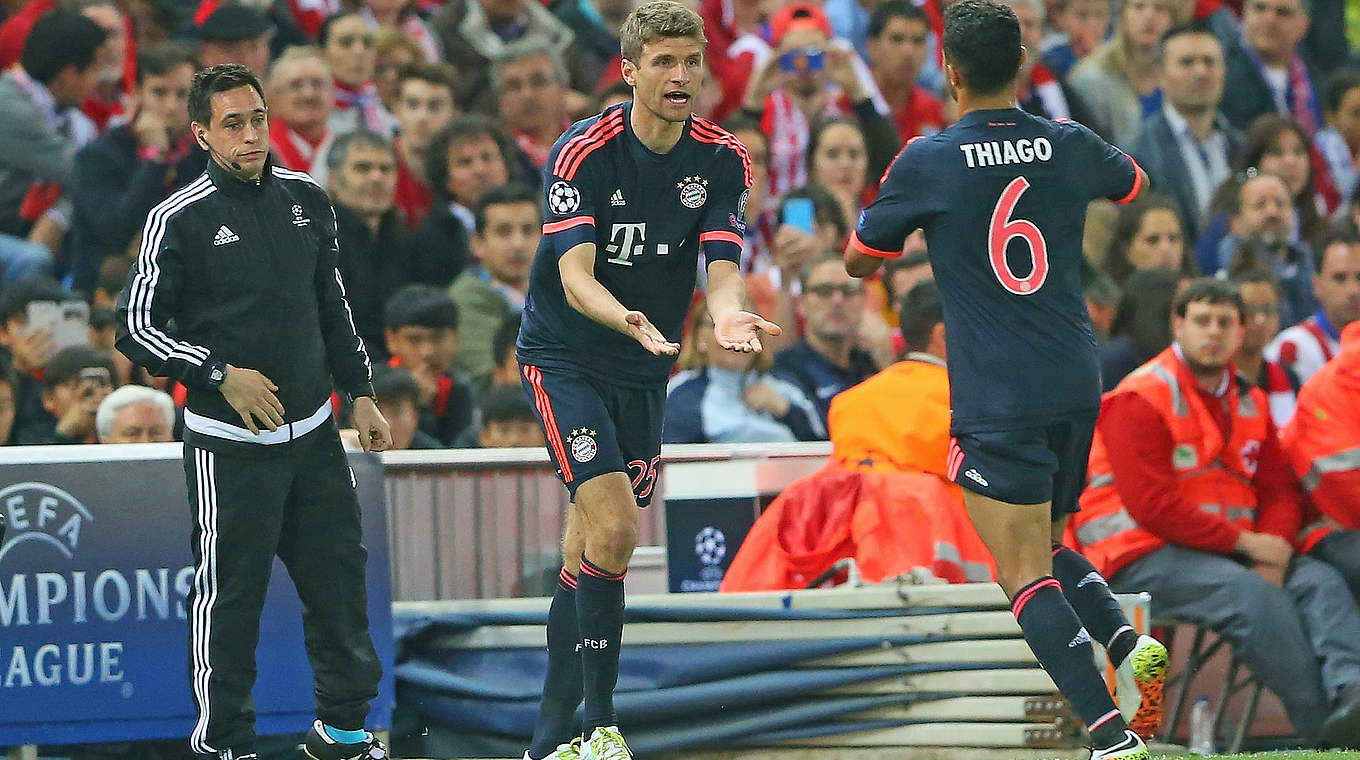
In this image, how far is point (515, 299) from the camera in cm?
1165

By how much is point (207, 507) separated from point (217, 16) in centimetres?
593

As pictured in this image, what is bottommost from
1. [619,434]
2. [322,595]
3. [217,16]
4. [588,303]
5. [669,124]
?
[322,595]

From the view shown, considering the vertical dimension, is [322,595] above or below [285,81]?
below

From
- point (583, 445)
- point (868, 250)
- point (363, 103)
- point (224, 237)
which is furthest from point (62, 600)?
point (363, 103)

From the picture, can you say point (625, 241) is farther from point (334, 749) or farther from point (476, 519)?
point (476, 519)

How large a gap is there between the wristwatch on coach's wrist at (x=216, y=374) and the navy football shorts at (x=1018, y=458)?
246 centimetres

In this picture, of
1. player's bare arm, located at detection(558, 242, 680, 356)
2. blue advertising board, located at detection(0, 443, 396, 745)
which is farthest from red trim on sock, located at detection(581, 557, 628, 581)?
blue advertising board, located at detection(0, 443, 396, 745)

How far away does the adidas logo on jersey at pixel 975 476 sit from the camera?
647cm

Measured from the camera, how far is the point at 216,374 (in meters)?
6.88

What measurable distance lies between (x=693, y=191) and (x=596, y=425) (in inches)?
34.0

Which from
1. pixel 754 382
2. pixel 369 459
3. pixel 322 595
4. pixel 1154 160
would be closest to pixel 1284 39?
pixel 1154 160

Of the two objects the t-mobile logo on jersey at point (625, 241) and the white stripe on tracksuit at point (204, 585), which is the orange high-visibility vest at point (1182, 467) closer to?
the t-mobile logo on jersey at point (625, 241)

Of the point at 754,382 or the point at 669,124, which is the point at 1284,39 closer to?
the point at 754,382

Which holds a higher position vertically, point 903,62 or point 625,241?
point 903,62
